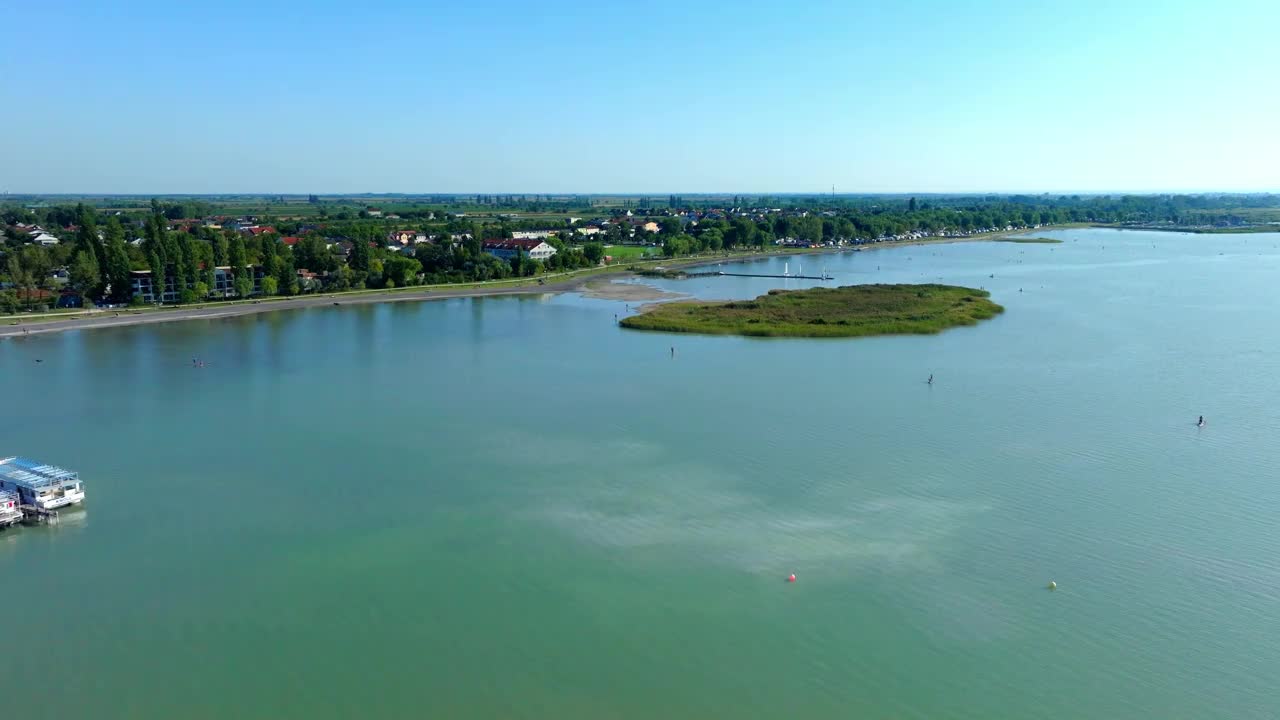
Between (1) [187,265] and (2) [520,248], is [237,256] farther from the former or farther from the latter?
(2) [520,248]

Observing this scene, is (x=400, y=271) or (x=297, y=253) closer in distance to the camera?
(x=297, y=253)

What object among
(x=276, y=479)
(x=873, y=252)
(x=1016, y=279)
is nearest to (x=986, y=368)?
(x=276, y=479)

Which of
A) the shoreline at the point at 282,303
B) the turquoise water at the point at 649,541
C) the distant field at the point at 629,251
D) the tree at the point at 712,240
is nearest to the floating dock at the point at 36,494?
the turquoise water at the point at 649,541

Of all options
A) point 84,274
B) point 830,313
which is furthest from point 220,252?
point 830,313

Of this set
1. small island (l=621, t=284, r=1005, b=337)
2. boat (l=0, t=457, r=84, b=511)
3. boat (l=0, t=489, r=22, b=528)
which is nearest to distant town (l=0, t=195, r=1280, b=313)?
small island (l=621, t=284, r=1005, b=337)

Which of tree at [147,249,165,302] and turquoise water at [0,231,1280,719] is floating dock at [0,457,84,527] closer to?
turquoise water at [0,231,1280,719]
